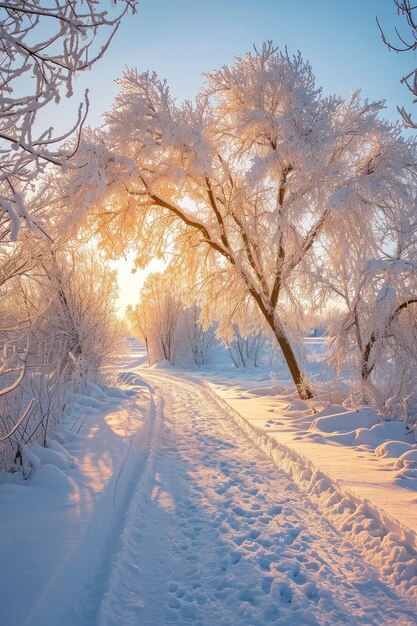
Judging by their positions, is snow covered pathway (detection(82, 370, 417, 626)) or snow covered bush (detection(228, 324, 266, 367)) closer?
snow covered pathway (detection(82, 370, 417, 626))

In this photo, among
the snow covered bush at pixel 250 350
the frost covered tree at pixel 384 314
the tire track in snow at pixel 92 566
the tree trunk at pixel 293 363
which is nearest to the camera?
the tire track in snow at pixel 92 566

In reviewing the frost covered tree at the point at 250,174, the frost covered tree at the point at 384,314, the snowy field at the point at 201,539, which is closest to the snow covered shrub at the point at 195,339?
the frost covered tree at the point at 250,174

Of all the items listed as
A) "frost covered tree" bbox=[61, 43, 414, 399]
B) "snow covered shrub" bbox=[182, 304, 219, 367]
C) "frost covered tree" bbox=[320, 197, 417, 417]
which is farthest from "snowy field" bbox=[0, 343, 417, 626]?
"snow covered shrub" bbox=[182, 304, 219, 367]

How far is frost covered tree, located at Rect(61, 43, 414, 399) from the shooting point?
8711 millimetres

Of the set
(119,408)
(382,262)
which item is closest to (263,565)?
(382,262)

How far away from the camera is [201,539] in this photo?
345 centimetres

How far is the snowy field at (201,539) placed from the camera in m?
2.51

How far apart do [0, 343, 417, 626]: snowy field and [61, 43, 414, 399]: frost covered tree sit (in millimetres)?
5098

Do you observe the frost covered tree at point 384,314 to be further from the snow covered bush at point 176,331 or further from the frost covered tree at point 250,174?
the snow covered bush at point 176,331

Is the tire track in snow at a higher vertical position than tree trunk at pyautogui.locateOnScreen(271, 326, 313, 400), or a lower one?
lower

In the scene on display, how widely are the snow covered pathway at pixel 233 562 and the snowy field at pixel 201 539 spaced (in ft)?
0.04

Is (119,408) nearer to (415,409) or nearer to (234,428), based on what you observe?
(234,428)

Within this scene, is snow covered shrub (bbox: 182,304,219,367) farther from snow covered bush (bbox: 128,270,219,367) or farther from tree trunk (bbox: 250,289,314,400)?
tree trunk (bbox: 250,289,314,400)

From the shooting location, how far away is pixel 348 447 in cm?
607
